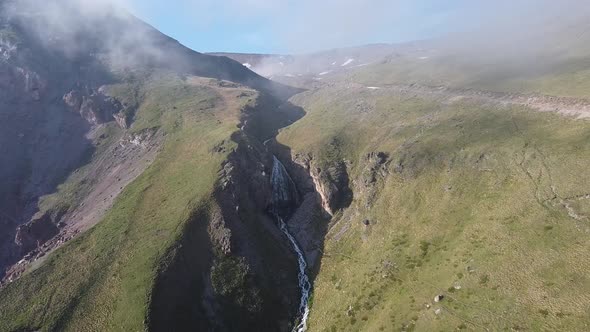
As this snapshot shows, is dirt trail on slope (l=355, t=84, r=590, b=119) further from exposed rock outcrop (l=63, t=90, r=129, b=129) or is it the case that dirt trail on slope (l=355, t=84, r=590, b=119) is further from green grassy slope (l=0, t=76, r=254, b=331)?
exposed rock outcrop (l=63, t=90, r=129, b=129)

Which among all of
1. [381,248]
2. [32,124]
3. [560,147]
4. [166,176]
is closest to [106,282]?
[166,176]

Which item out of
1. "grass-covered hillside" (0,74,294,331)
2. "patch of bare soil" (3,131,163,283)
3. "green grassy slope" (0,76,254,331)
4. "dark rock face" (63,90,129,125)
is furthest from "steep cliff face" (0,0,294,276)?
"grass-covered hillside" (0,74,294,331)

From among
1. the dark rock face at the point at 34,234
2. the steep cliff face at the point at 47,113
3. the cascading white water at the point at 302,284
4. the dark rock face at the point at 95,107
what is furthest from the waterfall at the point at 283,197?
the dark rock face at the point at 95,107

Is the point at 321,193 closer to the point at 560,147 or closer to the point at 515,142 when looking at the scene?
the point at 515,142

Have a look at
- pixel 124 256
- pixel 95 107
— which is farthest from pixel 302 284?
pixel 95 107

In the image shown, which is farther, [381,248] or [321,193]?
[321,193]
